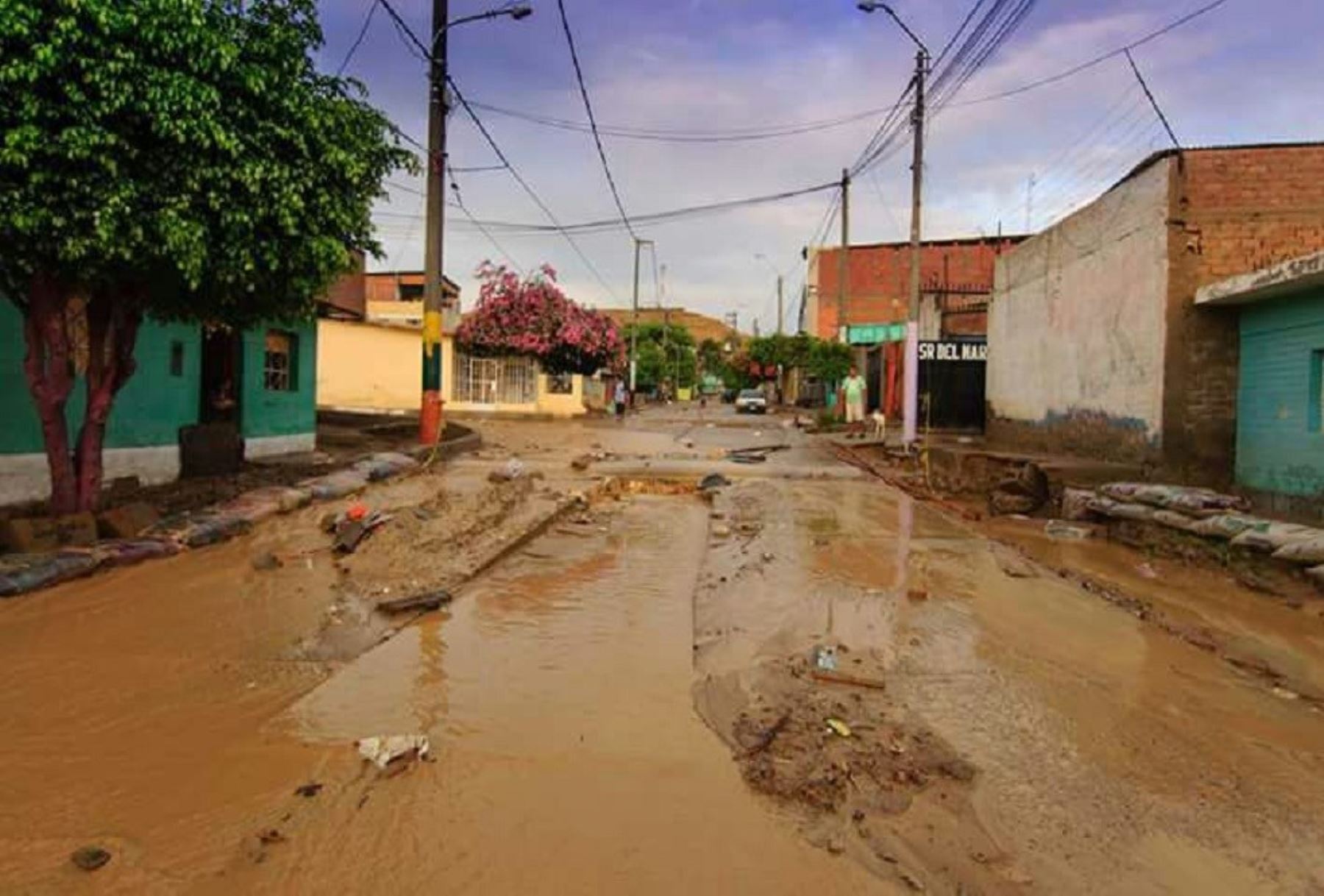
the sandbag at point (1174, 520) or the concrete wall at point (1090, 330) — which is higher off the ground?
the concrete wall at point (1090, 330)

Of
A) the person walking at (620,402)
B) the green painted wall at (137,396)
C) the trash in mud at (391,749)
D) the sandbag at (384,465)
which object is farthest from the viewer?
the person walking at (620,402)

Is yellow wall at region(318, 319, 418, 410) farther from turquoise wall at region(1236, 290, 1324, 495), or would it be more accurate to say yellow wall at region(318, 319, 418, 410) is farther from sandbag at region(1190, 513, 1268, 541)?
sandbag at region(1190, 513, 1268, 541)

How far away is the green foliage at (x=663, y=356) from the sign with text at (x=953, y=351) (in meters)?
41.5

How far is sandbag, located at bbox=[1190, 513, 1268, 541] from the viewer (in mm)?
7995

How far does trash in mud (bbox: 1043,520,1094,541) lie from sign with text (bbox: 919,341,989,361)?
15612 mm

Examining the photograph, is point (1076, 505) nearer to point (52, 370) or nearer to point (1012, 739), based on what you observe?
point (1012, 739)

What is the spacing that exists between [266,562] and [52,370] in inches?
91.5

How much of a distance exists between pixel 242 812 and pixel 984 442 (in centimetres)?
1910

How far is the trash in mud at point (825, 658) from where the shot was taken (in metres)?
4.86

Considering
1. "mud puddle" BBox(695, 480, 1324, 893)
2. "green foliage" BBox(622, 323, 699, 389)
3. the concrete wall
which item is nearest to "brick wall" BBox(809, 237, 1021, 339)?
"green foliage" BBox(622, 323, 699, 389)

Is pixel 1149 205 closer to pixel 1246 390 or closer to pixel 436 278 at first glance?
pixel 1246 390

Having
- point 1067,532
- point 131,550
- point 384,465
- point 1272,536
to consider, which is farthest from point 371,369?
point 1272,536

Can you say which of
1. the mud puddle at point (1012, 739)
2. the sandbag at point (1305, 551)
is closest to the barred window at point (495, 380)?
the mud puddle at point (1012, 739)

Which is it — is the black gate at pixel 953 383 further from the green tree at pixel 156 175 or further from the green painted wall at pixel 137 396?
the green tree at pixel 156 175
